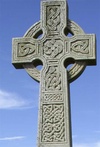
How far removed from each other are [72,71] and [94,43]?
668 mm

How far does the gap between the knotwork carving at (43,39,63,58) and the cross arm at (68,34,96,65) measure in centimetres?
19

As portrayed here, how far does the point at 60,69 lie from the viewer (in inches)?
296

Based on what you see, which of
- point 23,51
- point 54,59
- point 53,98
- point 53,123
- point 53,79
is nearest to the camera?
point 53,123

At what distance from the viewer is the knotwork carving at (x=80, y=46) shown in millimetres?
7607

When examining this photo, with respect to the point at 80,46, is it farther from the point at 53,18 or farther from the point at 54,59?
the point at 53,18

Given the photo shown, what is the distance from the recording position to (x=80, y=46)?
303 inches

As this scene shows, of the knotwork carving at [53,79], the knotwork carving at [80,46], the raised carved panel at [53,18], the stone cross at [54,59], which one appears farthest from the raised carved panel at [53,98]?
the raised carved panel at [53,18]

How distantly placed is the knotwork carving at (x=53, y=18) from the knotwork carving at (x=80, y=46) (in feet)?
1.51

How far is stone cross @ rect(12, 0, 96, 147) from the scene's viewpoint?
717 centimetres

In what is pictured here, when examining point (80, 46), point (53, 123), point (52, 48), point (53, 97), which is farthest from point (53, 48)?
point (53, 123)

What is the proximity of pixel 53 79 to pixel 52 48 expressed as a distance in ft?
1.97

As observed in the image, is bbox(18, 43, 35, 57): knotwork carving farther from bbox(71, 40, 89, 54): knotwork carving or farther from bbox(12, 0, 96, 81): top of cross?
bbox(71, 40, 89, 54): knotwork carving

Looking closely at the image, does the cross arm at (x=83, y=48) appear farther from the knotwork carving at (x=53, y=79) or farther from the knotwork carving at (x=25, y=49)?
the knotwork carving at (x=25, y=49)

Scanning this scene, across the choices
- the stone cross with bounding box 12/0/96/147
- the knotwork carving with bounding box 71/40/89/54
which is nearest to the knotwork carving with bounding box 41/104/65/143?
the stone cross with bounding box 12/0/96/147
